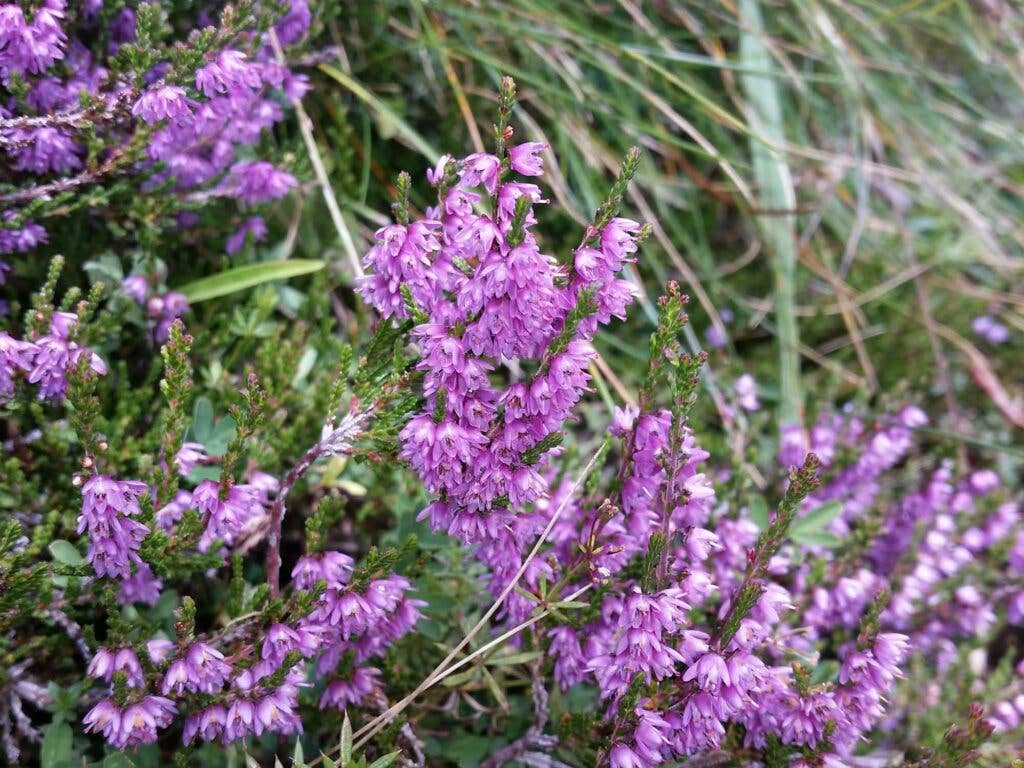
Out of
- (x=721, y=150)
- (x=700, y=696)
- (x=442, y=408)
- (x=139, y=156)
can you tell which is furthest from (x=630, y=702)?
(x=721, y=150)

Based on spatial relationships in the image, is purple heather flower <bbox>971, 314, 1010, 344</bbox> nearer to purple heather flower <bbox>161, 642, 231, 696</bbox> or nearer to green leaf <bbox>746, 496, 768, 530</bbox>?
green leaf <bbox>746, 496, 768, 530</bbox>

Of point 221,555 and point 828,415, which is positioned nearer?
point 221,555

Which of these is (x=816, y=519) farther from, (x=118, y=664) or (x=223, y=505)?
(x=118, y=664)

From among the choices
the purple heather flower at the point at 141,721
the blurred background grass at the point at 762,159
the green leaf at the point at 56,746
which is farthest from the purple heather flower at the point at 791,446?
the green leaf at the point at 56,746

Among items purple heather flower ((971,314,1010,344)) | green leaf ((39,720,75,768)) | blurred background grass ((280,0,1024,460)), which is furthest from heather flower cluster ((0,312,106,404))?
purple heather flower ((971,314,1010,344))

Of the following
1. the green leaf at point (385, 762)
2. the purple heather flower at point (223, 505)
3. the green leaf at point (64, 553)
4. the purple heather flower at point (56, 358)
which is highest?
the purple heather flower at point (56, 358)

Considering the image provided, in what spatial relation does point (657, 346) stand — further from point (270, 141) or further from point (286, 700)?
point (270, 141)

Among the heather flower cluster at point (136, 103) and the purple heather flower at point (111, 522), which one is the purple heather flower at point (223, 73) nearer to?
the heather flower cluster at point (136, 103)
